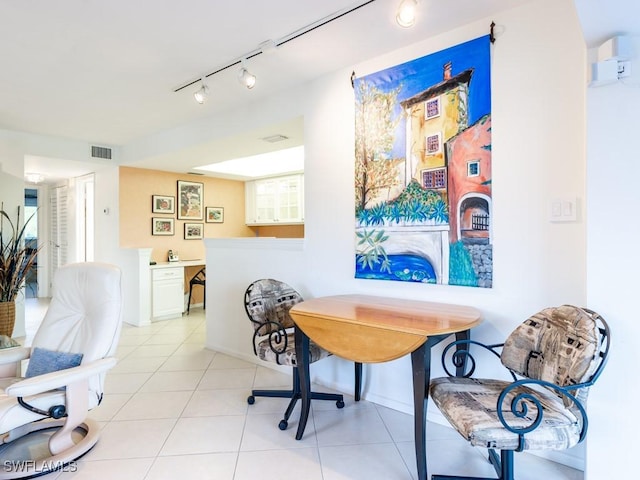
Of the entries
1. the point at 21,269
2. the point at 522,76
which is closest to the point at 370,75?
the point at 522,76

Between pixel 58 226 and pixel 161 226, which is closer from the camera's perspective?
pixel 161 226

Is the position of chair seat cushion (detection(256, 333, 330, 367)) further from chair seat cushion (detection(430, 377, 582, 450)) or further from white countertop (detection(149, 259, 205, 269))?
white countertop (detection(149, 259, 205, 269))

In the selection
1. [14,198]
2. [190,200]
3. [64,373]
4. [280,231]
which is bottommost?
[64,373]

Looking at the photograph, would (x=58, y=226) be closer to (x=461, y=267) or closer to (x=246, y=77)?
(x=246, y=77)

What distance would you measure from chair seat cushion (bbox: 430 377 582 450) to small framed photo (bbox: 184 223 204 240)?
502cm

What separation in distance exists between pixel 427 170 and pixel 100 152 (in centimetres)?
468

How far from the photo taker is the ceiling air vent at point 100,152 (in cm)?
502

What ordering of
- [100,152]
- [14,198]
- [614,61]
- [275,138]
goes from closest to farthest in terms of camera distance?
[614,61]
[275,138]
[14,198]
[100,152]

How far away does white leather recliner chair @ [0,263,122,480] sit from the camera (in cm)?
177

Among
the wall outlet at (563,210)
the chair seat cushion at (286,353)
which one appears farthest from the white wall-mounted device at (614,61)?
the chair seat cushion at (286,353)

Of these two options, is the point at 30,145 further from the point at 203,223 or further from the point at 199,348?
the point at 199,348

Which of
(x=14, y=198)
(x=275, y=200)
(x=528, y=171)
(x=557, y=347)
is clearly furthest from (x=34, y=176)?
(x=557, y=347)

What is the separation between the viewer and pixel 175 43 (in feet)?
7.98

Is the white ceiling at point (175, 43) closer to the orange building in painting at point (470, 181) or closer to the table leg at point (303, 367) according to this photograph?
the orange building in painting at point (470, 181)
